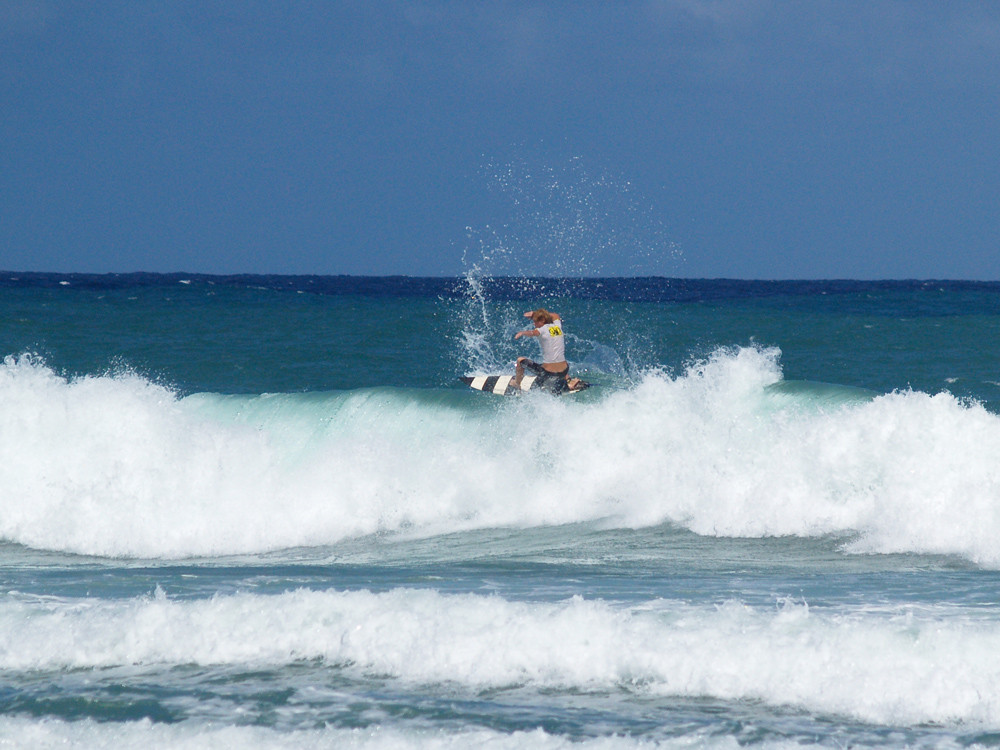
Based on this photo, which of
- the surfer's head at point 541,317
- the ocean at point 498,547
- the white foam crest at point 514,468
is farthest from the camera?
the surfer's head at point 541,317

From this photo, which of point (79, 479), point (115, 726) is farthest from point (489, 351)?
point (115, 726)

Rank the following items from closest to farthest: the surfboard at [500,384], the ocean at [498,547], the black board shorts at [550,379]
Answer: the ocean at [498,547]
the black board shorts at [550,379]
the surfboard at [500,384]

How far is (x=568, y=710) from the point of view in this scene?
5465 millimetres

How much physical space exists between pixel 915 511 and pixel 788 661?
16.1ft

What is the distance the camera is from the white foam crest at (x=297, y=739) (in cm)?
501

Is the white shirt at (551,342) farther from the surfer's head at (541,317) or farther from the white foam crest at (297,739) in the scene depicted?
the white foam crest at (297,739)

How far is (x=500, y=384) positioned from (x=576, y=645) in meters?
8.73

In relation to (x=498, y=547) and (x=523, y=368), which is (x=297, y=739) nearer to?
(x=498, y=547)

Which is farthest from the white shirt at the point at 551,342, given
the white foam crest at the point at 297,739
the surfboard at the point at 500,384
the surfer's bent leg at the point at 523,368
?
the white foam crest at the point at 297,739

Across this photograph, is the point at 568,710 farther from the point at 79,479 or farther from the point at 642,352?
the point at 642,352

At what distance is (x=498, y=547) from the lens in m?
10.6

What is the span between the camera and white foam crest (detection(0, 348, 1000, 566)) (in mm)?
10672

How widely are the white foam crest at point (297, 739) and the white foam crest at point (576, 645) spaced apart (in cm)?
68

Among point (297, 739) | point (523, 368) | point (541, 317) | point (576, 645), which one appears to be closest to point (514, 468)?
point (523, 368)
